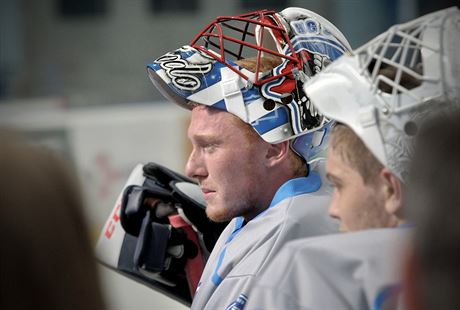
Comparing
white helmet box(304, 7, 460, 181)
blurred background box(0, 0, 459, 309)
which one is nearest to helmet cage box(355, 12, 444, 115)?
white helmet box(304, 7, 460, 181)

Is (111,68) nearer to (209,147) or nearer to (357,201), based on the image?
(209,147)

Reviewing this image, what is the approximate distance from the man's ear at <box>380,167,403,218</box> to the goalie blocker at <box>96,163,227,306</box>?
1.21 meters

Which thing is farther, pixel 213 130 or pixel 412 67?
pixel 213 130

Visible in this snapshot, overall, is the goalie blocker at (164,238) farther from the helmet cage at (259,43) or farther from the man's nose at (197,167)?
the helmet cage at (259,43)

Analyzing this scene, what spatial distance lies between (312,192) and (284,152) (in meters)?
A: 0.16

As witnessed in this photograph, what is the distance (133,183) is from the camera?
10.6 ft

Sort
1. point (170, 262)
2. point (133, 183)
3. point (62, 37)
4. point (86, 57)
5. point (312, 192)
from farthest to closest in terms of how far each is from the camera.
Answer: point (62, 37) → point (86, 57) → point (133, 183) → point (170, 262) → point (312, 192)

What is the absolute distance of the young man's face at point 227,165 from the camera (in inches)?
105

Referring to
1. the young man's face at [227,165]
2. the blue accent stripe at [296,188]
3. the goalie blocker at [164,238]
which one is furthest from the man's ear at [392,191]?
the goalie blocker at [164,238]

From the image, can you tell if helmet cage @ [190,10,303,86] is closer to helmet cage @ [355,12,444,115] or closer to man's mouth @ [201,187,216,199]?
man's mouth @ [201,187,216,199]

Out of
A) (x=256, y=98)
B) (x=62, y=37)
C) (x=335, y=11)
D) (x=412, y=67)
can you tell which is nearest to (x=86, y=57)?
→ (x=62, y=37)

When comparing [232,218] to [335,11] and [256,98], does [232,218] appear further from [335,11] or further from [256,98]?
[335,11]

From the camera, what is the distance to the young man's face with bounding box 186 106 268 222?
→ 8.76ft

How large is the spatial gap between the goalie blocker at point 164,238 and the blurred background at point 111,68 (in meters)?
1.93
